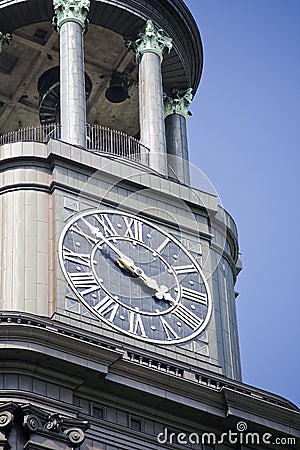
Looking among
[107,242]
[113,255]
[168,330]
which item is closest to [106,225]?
→ [107,242]

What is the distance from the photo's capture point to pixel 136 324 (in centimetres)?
5359

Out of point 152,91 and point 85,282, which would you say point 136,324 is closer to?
point 85,282

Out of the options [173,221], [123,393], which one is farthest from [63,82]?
[123,393]

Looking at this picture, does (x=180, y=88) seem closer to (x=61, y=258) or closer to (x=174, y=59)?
(x=174, y=59)

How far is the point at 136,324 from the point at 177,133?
453 inches

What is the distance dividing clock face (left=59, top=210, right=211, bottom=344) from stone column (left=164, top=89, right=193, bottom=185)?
5.44m

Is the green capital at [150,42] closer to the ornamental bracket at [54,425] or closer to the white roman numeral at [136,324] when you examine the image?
the white roman numeral at [136,324]

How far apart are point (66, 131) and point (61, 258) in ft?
19.4

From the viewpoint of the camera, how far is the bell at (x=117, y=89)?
66.1 meters

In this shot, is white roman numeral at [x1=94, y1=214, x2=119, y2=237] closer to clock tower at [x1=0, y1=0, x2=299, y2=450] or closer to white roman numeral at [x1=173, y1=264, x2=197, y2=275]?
Answer: clock tower at [x1=0, y1=0, x2=299, y2=450]

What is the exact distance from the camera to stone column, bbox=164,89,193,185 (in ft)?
203

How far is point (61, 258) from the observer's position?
53.7 metres

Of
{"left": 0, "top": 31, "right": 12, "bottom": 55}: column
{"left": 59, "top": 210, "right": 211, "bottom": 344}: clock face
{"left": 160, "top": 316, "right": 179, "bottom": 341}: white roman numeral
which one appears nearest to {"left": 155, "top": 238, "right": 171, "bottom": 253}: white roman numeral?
{"left": 59, "top": 210, "right": 211, "bottom": 344}: clock face

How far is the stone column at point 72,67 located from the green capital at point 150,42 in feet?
6.40
